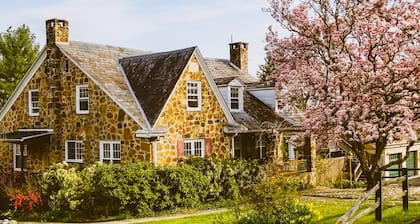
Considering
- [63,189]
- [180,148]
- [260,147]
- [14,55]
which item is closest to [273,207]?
[63,189]

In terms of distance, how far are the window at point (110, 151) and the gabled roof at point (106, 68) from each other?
180 centimetres

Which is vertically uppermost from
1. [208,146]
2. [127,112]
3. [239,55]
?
[239,55]

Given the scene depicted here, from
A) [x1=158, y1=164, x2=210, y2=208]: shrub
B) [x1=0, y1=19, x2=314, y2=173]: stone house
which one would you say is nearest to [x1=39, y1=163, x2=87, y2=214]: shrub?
[x1=158, y1=164, x2=210, y2=208]: shrub

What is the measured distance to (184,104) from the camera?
84.7ft

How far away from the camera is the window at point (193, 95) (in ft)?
85.8

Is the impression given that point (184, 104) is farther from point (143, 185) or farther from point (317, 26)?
point (317, 26)

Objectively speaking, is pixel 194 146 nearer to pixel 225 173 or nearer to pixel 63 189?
pixel 225 173

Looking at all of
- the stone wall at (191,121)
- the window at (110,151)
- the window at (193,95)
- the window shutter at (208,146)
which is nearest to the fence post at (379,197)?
the stone wall at (191,121)

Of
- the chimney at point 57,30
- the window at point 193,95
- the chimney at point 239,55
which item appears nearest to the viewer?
the window at point 193,95

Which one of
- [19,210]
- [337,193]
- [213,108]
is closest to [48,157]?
[19,210]

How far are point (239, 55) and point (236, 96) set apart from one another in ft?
22.2

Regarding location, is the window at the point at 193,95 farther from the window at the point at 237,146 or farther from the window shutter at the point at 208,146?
the window at the point at 237,146

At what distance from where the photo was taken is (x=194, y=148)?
1037 inches

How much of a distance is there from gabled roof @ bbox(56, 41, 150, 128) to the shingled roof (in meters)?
0.40
